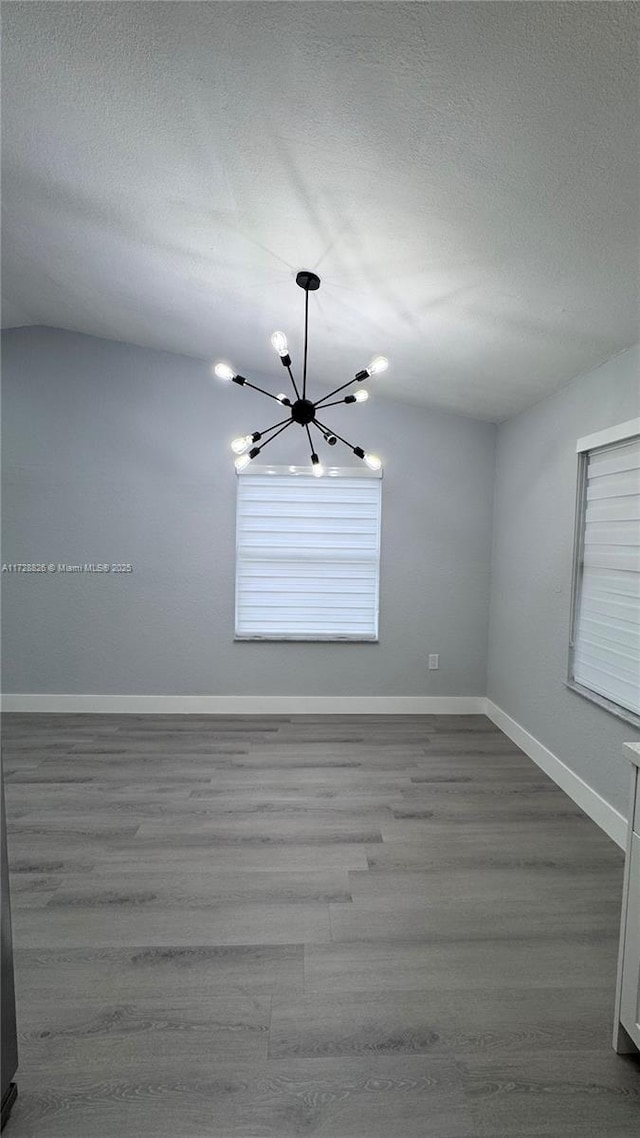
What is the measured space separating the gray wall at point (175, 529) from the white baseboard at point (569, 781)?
64 cm

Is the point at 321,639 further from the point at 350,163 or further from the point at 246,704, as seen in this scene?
the point at 350,163

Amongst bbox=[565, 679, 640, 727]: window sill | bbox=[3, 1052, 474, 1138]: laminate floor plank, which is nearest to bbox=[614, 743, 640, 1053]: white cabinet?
bbox=[3, 1052, 474, 1138]: laminate floor plank

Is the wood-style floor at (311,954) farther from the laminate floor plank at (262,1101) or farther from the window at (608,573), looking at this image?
the window at (608,573)

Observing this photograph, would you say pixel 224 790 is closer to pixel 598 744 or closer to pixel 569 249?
pixel 598 744

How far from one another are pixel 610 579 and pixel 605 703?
631 millimetres

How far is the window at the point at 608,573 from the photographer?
2.44m

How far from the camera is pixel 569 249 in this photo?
71.1 inches

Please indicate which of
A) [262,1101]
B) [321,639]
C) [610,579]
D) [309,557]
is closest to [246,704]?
[321,639]

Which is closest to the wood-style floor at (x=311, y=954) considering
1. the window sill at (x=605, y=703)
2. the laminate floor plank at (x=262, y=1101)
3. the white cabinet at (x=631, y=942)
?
the laminate floor plank at (x=262, y=1101)

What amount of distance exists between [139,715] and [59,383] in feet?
8.84

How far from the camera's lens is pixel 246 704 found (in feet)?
13.5

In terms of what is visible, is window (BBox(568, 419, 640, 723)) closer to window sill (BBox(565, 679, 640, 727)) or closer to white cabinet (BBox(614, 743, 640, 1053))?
window sill (BBox(565, 679, 640, 727))

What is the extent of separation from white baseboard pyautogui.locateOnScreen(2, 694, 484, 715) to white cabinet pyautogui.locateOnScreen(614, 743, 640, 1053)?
2773 millimetres

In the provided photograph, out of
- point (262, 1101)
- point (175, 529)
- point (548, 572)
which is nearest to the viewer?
point (262, 1101)
